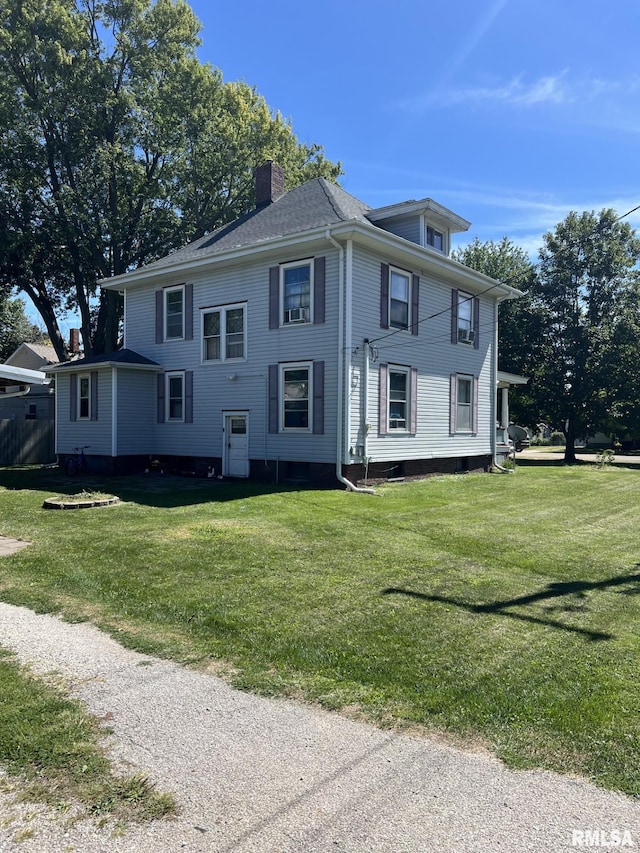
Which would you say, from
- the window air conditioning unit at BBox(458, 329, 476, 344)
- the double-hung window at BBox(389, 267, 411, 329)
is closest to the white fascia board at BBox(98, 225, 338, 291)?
the double-hung window at BBox(389, 267, 411, 329)

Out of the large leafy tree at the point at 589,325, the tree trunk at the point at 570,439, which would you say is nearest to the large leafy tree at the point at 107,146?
the large leafy tree at the point at 589,325

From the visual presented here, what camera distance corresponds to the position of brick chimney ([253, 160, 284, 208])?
61.7 ft

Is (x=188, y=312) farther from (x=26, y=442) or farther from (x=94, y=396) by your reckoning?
(x=26, y=442)

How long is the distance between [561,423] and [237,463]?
2013 centimetres

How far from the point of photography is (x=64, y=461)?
1828 cm

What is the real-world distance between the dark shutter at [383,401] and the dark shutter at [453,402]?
11.3ft

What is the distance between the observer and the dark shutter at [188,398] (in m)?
17.1

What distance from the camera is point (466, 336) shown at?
1859 centimetres

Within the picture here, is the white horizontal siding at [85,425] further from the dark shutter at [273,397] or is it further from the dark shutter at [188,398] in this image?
the dark shutter at [273,397]

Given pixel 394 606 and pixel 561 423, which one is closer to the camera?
pixel 394 606

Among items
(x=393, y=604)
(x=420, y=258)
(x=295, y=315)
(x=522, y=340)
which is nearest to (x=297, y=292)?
(x=295, y=315)

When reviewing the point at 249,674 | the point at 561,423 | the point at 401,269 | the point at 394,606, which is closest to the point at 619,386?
the point at 561,423

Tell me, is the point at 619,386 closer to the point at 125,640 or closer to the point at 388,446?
the point at 388,446

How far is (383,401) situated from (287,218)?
5.52 meters
